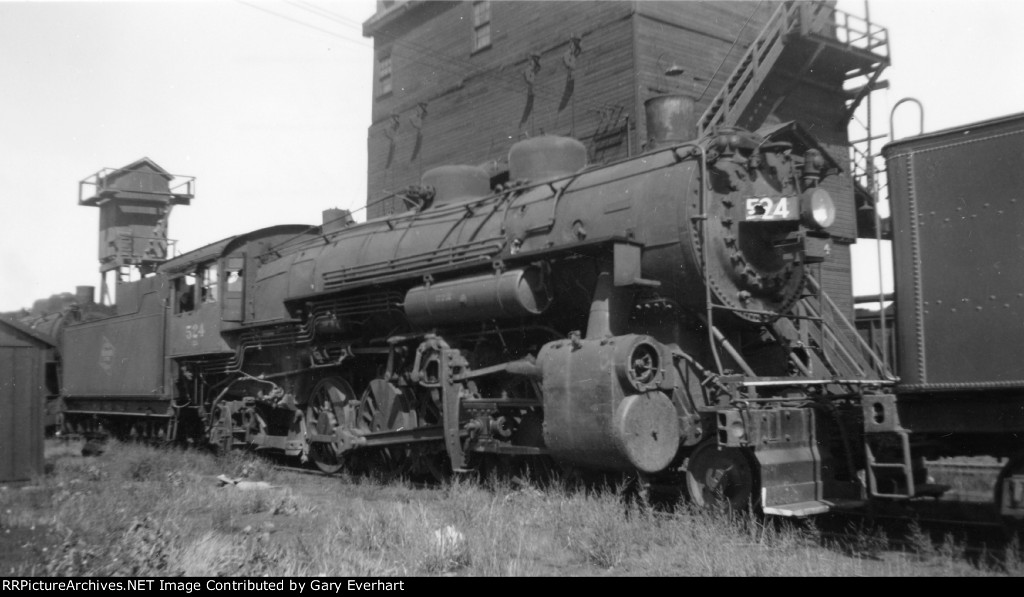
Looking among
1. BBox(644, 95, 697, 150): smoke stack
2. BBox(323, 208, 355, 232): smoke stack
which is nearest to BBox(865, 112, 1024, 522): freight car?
BBox(644, 95, 697, 150): smoke stack

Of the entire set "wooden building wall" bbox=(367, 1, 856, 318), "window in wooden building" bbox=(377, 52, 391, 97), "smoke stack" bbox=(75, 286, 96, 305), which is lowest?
"smoke stack" bbox=(75, 286, 96, 305)

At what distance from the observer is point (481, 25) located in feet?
71.6

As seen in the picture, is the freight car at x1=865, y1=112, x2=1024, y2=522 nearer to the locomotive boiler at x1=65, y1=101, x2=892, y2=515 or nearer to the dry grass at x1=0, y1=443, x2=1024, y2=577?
the locomotive boiler at x1=65, y1=101, x2=892, y2=515

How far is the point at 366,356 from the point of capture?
10812 mm

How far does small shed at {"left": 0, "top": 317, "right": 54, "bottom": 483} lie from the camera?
32.0ft

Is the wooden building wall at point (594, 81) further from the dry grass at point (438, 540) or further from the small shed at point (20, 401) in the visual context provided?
the dry grass at point (438, 540)

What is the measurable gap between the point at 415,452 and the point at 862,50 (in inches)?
565

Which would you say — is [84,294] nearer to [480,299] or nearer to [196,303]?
[196,303]

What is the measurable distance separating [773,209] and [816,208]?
1.26 feet

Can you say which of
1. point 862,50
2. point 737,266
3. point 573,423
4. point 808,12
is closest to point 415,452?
point 573,423

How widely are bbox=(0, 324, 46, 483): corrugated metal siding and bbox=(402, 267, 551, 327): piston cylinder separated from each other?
476 centimetres

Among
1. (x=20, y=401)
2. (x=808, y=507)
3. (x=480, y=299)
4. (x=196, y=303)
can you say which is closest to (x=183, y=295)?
(x=196, y=303)

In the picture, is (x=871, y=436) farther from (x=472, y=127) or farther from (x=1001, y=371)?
(x=472, y=127)

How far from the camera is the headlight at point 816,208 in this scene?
7.47m
